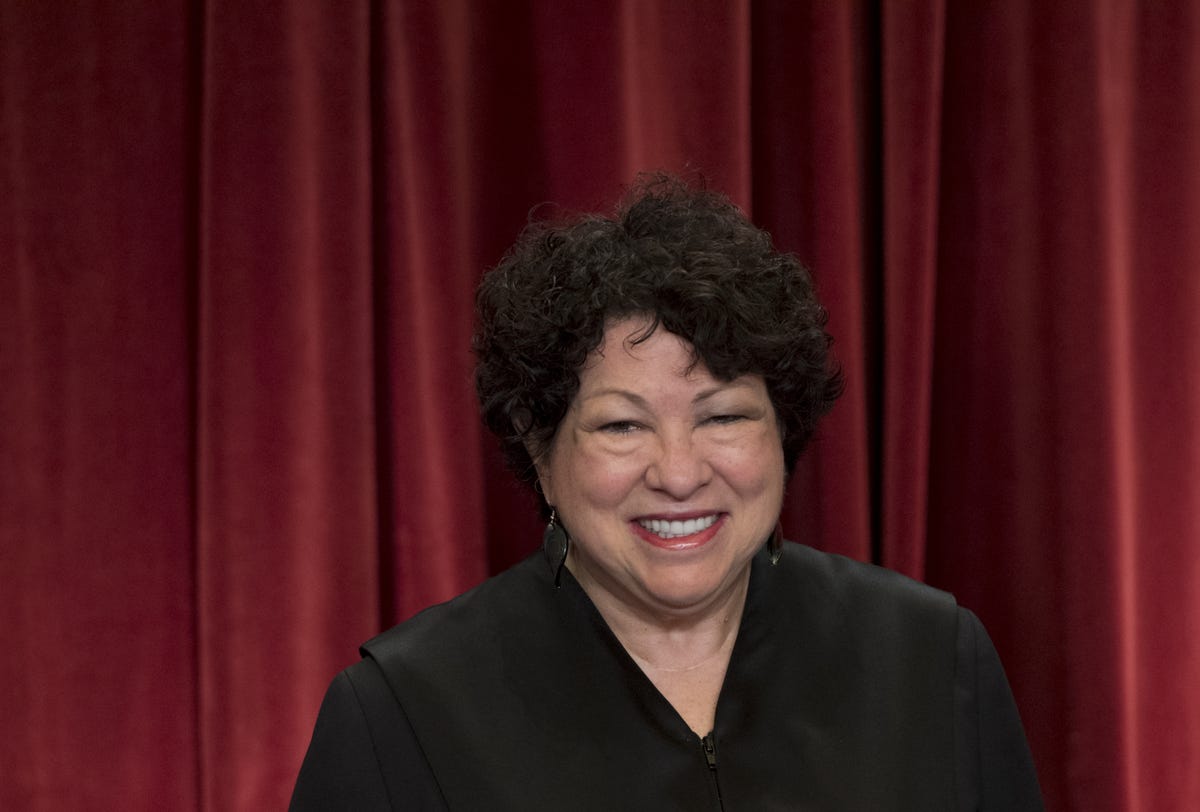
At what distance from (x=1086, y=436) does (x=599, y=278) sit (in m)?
0.96

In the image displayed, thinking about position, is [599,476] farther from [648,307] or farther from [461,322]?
[461,322]

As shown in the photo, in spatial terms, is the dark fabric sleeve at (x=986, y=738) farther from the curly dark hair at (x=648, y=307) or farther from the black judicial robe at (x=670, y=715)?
the curly dark hair at (x=648, y=307)

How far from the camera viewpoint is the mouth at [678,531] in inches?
55.9

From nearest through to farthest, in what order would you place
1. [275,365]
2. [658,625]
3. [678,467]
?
[678,467]
[658,625]
[275,365]

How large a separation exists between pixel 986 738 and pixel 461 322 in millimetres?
933

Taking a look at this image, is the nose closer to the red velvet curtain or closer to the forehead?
the forehead

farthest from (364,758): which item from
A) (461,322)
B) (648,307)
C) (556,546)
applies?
(461,322)

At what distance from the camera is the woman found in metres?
1.40

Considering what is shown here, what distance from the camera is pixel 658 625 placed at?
1.53 m

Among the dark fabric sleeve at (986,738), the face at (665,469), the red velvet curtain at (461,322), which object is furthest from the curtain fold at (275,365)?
the dark fabric sleeve at (986,738)

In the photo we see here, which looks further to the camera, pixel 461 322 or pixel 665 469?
pixel 461 322

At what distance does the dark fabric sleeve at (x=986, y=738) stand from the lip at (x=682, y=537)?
1.22 ft

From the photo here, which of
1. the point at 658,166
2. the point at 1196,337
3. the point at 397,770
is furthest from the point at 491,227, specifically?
the point at 1196,337

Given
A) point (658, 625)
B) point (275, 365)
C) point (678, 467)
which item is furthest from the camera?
point (275, 365)
